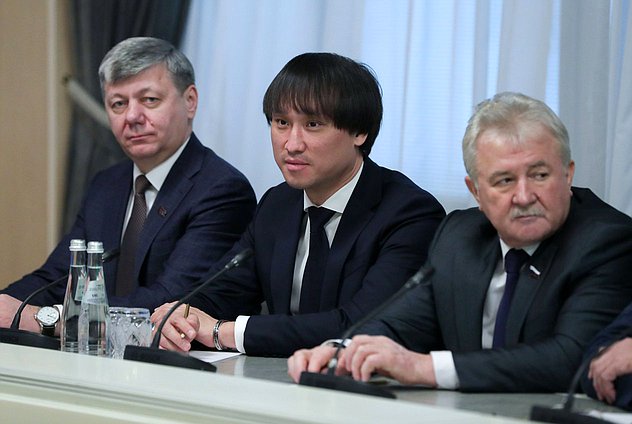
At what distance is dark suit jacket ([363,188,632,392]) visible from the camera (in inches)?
97.5

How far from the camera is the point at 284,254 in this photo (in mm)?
3359

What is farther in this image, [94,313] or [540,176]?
[94,313]

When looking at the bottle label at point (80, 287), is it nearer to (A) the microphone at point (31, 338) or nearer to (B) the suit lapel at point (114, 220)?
(A) the microphone at point (31, 338)

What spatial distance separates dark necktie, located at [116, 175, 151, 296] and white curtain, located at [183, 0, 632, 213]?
2.35 ft

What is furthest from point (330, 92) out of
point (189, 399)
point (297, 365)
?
point (189, 399)

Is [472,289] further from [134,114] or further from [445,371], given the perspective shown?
[134,114]

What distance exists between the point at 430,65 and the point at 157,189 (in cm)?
117

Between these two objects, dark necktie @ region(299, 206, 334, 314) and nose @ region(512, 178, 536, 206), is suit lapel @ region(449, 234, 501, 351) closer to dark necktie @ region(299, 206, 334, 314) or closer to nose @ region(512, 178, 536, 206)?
nose @ region(512, 178, 536, 206)

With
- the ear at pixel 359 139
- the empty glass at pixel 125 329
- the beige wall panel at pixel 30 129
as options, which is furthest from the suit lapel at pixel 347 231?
the beige wall panel at pixel 30 129

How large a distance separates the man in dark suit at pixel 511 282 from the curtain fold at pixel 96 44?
232 centimetres

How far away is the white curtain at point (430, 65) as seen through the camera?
363 cm

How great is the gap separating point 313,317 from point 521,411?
0.98 m

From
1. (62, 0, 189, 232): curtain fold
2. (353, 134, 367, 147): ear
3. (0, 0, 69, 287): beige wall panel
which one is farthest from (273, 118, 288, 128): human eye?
(0, 0, 69, 287): beige wall panel

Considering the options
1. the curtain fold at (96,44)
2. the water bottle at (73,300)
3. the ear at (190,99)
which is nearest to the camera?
the water bottle at (73,300)
